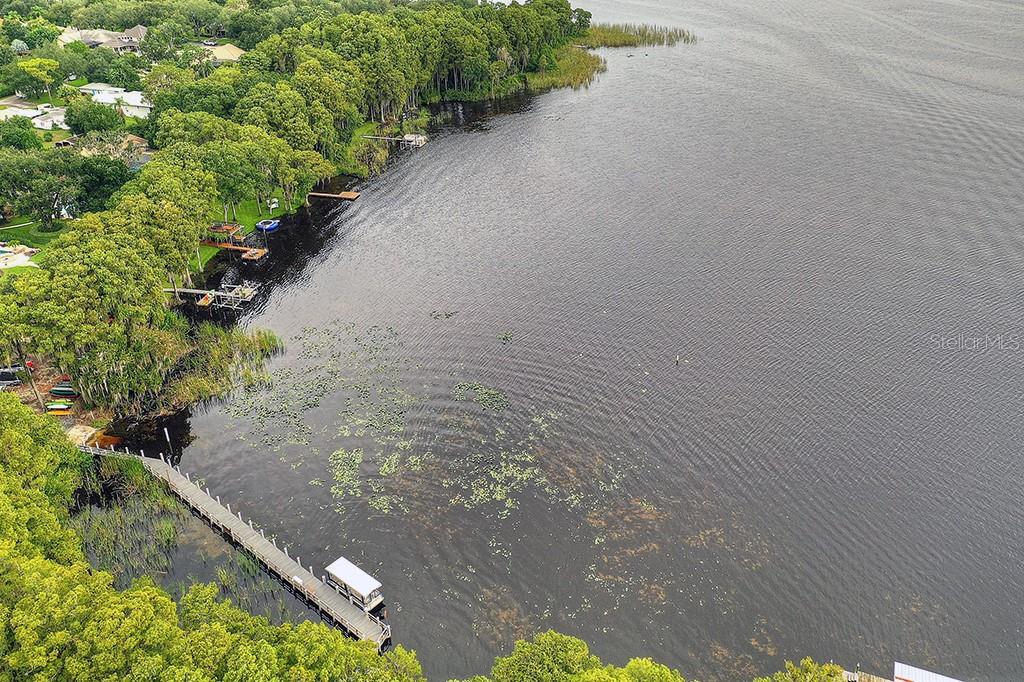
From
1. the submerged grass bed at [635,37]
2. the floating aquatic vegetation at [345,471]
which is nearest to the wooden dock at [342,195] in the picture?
the floating aquatic vegetation at [345,471]

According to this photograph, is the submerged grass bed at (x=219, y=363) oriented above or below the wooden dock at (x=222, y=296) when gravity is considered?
below

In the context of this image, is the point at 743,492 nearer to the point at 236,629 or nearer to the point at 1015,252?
the point at 236,629

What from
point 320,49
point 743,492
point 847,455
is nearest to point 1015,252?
point 847,455

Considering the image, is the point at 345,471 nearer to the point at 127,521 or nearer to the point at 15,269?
the point at 127,521

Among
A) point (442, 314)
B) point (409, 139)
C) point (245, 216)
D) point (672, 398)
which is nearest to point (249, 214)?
point (245, 216)

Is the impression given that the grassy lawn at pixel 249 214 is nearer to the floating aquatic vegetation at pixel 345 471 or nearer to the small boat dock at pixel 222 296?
the small boat dock at pixel 222 296

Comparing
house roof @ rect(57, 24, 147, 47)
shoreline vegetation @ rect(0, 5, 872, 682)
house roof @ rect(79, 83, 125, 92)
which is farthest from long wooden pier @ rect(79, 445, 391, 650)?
house roof @ rect(57, 24, 147, 47)

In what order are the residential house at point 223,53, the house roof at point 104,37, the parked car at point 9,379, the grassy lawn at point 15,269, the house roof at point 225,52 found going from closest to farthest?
the parked car at point 9,379 < the grassy lawn at point 15,269 < the residential house at point 223,53 < the house roof at point 225,52 < the house roof at point 104,37
